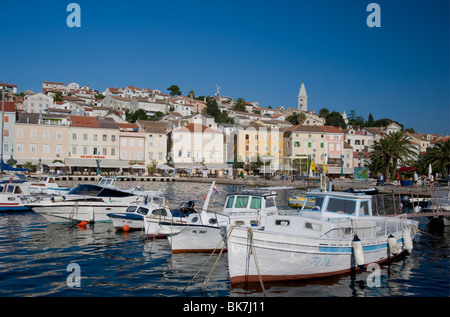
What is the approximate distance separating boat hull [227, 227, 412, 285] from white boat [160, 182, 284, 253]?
13.7 feet

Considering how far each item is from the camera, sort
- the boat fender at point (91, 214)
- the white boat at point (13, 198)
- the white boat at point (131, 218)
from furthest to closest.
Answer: the white boat at point (13, 198) < the boat fender at point (91, 214) < the white boat at point (131, 218)

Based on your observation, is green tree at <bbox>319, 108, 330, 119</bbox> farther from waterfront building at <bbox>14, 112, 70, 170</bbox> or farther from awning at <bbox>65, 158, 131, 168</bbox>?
waterfront building at <bbox>14, 112, 70, 170</bbox>

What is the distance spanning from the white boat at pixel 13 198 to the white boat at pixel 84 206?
4636mm

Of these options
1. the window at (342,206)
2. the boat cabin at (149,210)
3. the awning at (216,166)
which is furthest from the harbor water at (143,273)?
the awning at (216,166)

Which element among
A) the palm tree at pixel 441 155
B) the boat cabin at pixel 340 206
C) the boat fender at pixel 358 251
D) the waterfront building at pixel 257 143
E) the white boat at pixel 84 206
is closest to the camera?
the boat fender at pixel 358 251

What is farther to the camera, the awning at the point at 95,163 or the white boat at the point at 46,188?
the awning at the point at 95,163

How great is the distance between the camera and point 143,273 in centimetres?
1566

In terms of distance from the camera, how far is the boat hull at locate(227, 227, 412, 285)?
13273mm

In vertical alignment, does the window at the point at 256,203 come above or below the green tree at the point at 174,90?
below

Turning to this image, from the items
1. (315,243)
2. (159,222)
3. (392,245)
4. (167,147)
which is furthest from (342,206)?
(167,147)

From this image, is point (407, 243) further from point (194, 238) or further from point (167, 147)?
point (167, 147)

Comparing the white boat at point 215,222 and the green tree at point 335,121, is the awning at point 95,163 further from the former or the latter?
the green tree at point 335,121

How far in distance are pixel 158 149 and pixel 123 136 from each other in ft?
26.2

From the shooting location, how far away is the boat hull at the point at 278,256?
13273mm
